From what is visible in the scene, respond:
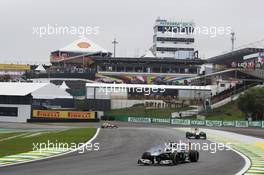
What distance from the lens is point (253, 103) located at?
9006 centimetres

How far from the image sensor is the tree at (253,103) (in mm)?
90125

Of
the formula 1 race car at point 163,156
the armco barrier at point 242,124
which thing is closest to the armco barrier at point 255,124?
the armco barrier at point 242,124

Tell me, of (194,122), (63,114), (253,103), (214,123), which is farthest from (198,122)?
(63,114)

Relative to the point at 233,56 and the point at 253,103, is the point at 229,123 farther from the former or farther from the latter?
the point at 233,56

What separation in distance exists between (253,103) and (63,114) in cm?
3224

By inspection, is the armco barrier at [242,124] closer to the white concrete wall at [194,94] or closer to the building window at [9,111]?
the white concrete wall at [194,94]

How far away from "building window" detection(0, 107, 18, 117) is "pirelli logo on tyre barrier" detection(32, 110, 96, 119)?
3341 millimetres

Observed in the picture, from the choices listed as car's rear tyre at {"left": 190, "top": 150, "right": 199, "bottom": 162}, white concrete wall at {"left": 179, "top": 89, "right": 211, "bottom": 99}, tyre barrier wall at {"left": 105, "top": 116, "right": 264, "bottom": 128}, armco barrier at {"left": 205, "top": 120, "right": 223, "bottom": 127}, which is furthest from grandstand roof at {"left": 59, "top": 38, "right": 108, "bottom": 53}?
car's rear tyre at {"left": 190, "top": 150, "right": 199, "bottom": 162}

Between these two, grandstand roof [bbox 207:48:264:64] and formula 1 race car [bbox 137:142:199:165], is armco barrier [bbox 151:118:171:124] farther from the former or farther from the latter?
formula 1 race car [bbox 137:142:199:165]

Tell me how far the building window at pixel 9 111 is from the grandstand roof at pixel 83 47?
72066mm

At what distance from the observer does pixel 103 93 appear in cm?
11156

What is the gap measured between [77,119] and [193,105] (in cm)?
2585

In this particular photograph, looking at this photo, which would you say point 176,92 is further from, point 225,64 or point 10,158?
point 10,158

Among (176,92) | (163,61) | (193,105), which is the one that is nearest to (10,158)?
(193,105)
